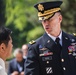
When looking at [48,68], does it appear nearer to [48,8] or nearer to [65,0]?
[48,8]

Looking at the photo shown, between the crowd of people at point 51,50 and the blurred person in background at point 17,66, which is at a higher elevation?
the crowd of people at point 51,50

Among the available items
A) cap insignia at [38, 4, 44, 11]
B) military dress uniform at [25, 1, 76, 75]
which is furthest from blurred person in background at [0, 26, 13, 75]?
cap insignia at [38, 4, 44, 11]

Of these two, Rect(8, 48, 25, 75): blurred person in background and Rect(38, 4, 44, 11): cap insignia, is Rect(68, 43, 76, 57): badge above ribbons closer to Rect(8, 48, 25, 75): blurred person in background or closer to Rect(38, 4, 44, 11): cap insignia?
Rect(38, 4, 44, 11): cap insignia

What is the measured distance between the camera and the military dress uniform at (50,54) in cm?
506

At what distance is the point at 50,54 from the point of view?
5172 millimetres

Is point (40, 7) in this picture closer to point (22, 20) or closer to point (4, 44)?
point (4, 44)

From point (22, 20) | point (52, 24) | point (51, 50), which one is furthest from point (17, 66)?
point (22, 20)

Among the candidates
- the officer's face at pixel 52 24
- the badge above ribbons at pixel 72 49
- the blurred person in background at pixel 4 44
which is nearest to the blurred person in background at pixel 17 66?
the badge above ribbons at pixel 72 49

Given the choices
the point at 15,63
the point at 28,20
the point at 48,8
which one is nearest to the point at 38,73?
the point at 48,8

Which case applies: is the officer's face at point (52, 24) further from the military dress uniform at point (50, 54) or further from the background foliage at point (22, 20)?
the background foliage at point (22, 20)

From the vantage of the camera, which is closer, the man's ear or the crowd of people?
the man's ear

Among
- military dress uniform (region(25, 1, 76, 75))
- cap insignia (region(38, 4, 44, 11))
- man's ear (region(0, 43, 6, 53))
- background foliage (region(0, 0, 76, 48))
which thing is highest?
cap insignia (region(38, 4, 44, 11))

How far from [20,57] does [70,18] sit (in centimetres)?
646

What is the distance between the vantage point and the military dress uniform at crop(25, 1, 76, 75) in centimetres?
506
